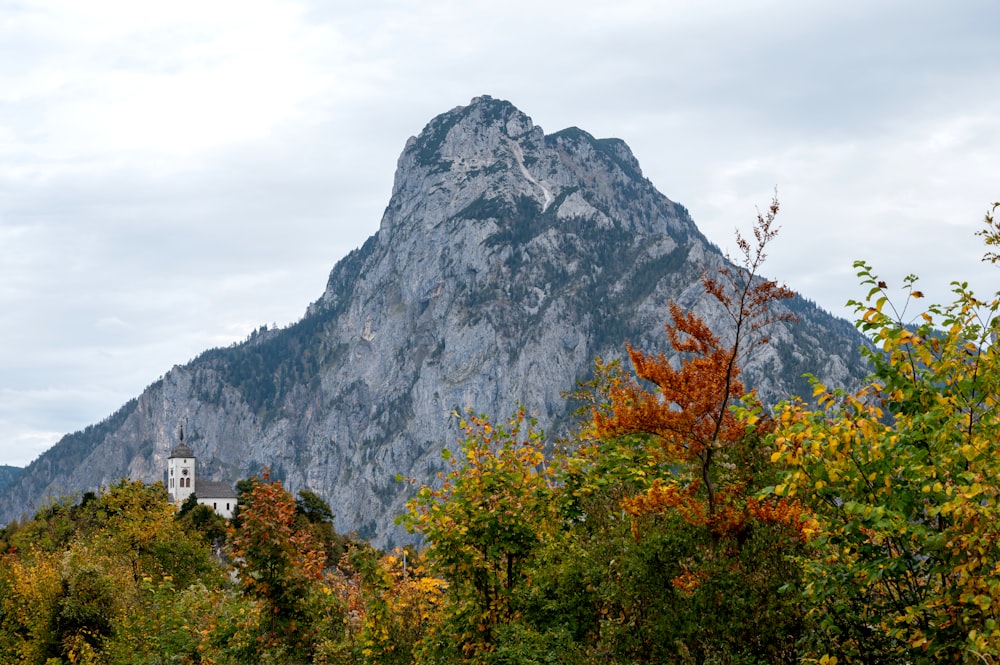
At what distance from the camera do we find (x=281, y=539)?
56.5 feet

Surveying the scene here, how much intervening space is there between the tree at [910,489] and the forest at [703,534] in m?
0.03

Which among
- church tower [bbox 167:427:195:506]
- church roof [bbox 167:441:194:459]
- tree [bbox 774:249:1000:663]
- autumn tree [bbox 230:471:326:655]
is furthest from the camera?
church roof [bbox 167:441:194:459]

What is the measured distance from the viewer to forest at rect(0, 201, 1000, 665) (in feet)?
24.3

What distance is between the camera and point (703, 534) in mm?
10422

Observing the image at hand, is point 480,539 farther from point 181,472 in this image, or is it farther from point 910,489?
point 181,472

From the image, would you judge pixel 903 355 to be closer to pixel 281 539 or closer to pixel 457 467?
pixel 457 467

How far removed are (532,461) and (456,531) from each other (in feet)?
6.49

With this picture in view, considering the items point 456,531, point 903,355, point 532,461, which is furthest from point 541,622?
point 903,355

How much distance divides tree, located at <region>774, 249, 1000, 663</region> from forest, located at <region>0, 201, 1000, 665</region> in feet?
0.09

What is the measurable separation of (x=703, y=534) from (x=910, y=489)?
131 inches

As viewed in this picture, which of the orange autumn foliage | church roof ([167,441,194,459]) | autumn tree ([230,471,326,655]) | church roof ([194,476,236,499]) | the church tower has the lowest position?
autumn tree ([230,471,326,655])

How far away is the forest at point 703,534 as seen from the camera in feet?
Result: 24.3

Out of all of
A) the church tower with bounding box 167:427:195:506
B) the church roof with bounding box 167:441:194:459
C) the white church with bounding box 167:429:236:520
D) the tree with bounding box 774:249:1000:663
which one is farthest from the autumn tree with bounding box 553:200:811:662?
the church roof with bounding box 167:441:194:459

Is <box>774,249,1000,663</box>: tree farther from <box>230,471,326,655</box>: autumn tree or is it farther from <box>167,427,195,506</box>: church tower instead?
<box>167,427,195,506</box>: church tower
